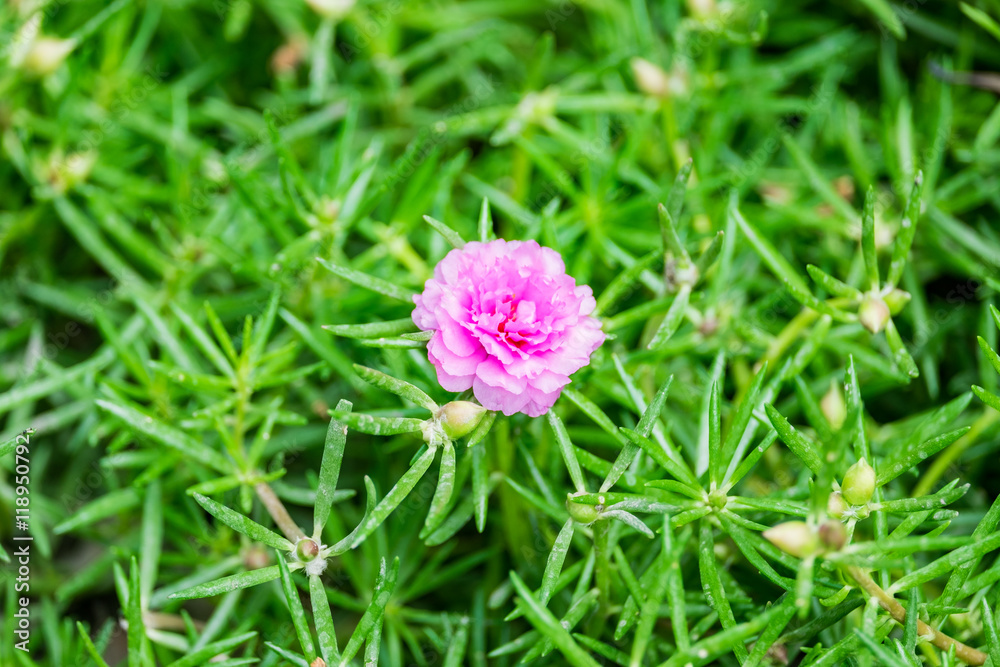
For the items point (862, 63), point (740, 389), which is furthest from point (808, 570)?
point (862, 63)

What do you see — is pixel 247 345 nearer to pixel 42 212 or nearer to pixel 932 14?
pixel 42 212

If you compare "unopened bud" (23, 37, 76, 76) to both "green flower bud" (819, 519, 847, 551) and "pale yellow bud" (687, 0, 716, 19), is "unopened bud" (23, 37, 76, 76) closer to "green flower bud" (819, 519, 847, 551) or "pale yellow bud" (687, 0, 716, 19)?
"pale yellow bud" (687, 0, 716, 19)

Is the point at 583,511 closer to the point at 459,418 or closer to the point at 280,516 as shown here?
the point at 459,418

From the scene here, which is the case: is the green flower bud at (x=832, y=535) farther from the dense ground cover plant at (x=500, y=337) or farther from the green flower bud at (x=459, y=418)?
the green flower bud at (x=459, y=418)

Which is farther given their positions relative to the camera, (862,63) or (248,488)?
(862,63)

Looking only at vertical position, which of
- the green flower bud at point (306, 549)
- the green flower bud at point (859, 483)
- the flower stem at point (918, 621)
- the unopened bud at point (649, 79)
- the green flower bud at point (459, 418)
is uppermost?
the unopened bud at point (649, 79)

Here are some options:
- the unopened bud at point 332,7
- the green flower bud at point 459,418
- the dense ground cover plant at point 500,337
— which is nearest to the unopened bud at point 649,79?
the dense ground cover plant at point 500,337

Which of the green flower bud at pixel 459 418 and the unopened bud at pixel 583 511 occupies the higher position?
the green flower bud at pixel 459 418
